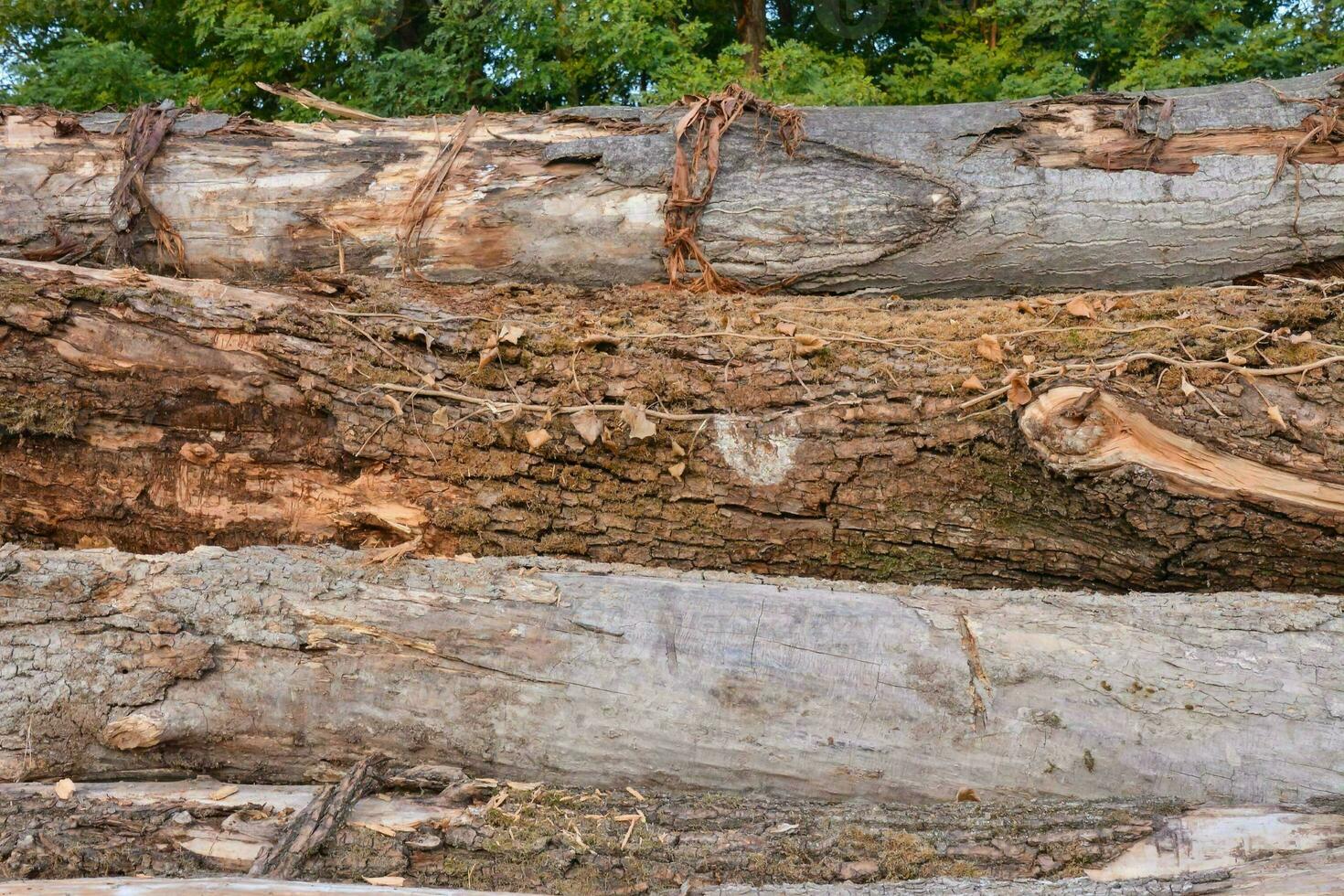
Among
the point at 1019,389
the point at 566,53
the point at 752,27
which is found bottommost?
the point at 1019,389

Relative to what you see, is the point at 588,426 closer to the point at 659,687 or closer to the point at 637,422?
the point at 637,422

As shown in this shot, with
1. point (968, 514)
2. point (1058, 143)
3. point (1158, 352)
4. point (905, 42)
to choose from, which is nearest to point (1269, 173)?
point (1058, 143)

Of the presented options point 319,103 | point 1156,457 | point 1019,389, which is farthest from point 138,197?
point 1156,457

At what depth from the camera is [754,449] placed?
2777mm

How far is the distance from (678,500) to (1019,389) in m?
0.94

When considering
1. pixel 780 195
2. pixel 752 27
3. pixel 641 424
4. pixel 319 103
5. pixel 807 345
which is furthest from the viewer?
pixel 752 27

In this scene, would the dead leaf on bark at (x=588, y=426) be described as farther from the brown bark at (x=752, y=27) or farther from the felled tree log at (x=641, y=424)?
the brown bark at (x=752, y=27)

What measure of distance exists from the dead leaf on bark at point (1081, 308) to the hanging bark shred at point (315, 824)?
7.22 feet

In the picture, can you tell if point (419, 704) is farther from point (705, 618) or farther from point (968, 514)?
point (968, 514)

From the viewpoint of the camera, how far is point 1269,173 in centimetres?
325

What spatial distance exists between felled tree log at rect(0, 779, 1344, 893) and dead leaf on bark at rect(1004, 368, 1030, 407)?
961 mm

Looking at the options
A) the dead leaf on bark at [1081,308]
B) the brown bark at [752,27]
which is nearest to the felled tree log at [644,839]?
the dead leaf on bark at [1081,308]

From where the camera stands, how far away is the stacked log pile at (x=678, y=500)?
2166 millimetres

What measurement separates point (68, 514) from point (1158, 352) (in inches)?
121
